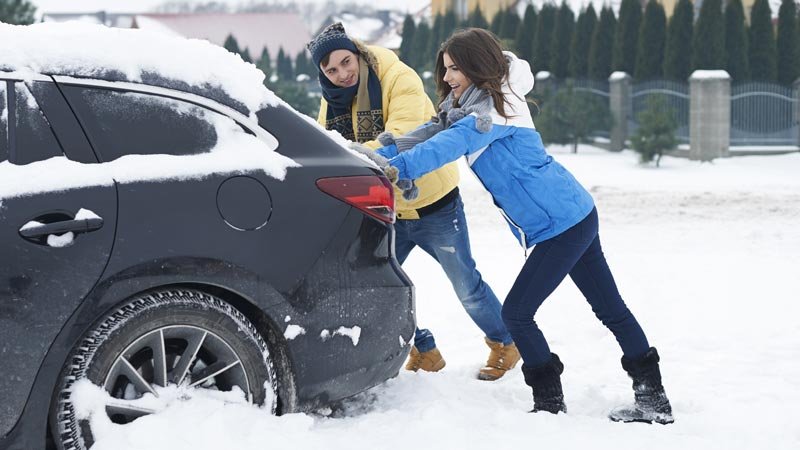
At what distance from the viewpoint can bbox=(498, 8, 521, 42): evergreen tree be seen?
101 feet

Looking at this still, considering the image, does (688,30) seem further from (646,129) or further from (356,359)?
(356,359)

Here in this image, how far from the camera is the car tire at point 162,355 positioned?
331 centimetres

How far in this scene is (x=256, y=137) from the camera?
3.67 meters

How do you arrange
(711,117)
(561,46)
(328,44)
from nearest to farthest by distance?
(328,44), (711,117), (561,46)

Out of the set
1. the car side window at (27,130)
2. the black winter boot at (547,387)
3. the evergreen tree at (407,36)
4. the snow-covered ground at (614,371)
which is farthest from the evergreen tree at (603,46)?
the car side window at (27,130)

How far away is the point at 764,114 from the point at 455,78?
65.7 ft

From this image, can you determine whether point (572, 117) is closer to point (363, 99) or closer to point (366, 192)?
point (363, 99)

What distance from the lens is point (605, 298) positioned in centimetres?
447

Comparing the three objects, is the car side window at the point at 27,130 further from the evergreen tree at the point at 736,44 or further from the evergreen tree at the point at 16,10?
the evergreen tree at the point at 16,10

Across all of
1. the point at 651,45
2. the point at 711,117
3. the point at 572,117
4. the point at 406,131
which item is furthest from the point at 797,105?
the point at 406,131

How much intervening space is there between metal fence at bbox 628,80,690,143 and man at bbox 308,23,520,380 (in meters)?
17.5

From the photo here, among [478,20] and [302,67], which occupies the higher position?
[478,20]

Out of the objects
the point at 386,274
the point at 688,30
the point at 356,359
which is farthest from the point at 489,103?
the point at 688,30

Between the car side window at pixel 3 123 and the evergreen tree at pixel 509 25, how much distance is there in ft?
92.4
